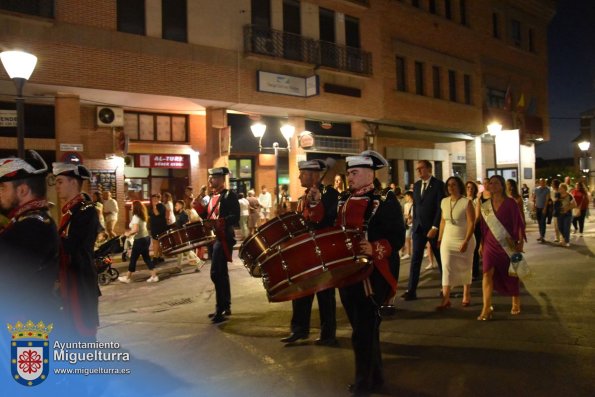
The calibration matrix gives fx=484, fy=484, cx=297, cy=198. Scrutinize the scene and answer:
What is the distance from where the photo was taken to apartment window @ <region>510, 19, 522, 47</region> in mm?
31469

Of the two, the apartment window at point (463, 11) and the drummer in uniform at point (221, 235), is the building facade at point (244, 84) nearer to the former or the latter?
the apartment window at point (463, 11)

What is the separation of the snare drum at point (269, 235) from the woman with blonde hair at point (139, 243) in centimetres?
606

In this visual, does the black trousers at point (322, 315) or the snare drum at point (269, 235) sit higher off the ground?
the snare drum at point (269, 235)

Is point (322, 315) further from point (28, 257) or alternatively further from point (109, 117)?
point (109, 117)

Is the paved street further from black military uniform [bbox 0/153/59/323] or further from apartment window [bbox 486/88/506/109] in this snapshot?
apartment window [bbox 486/88/506/109]

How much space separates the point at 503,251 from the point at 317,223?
257 cm

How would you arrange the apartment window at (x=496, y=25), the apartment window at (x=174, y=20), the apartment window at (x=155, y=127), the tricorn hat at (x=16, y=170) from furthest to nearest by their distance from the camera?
1. the apartment window at (x=496, y=25)
2. the apartment window at (x=155, y=127)
3. the apartment window at (x=174, y=20)
4. the tricorn hat at (x=16, y=170)

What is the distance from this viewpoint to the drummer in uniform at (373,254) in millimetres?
4176

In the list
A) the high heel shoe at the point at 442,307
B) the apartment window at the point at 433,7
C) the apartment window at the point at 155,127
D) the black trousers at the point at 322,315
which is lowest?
the high heel shoe at the point at 442,307

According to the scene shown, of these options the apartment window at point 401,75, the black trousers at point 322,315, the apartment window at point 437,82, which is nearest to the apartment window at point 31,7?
the black trousers at point 322,315

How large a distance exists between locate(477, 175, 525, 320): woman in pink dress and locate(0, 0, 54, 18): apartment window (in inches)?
550

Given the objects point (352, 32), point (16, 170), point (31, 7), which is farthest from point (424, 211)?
point (352, 32)

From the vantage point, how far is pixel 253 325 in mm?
6680

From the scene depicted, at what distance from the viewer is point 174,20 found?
675 inches
